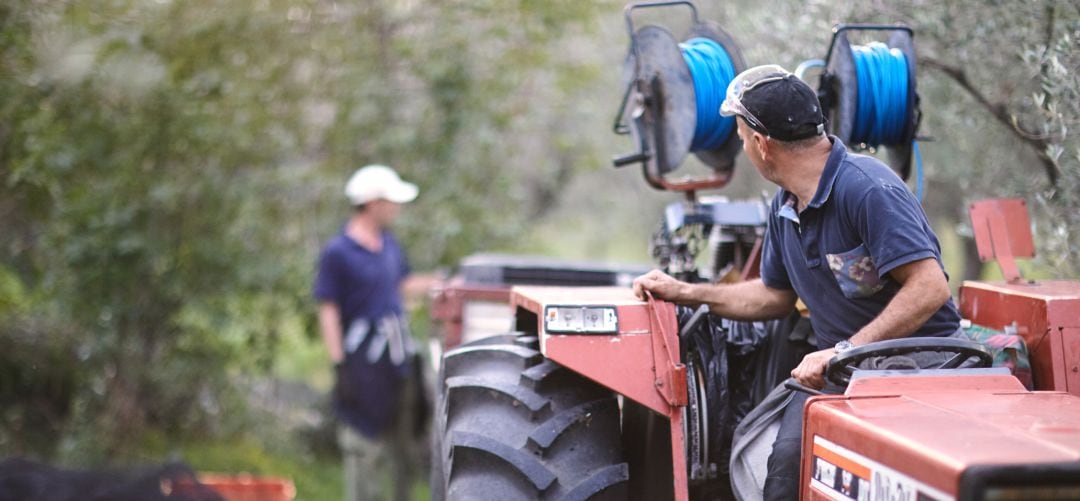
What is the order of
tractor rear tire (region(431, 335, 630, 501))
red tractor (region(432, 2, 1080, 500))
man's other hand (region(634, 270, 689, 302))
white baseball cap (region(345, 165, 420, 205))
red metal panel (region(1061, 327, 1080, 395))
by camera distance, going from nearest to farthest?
red tractor (region(432, 2, 1080, 500))
tractor rear tire (region(431, 335, 630, 501))
red metal panel (region(1061, 327, 1080, 395))
man's other hand (region(634, 270, 689, 302))
white baseball cap (region(345, 165, 420, 205))

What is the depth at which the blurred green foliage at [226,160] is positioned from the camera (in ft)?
25.1

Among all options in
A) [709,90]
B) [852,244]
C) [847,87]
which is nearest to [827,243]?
[852,244]

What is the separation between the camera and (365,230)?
7.94m

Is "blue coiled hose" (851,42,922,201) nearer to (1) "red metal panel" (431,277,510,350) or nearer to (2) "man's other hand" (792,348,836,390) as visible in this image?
(2) "man's other hand" (792,348,836,390)

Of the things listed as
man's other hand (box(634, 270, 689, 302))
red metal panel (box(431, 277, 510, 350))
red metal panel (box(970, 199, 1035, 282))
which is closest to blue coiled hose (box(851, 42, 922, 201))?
red metal panel (box(970, 199, 1035, 282))

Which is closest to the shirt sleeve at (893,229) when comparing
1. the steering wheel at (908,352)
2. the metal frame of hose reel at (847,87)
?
the steering wheel at (908,352)

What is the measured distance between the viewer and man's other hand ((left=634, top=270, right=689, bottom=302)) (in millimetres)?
3959

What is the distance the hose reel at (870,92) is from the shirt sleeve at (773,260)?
0.84m

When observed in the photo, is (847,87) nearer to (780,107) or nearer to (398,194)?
(780,107)

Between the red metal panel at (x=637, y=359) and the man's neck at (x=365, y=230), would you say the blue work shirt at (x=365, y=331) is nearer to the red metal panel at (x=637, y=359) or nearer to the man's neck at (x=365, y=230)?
the man's neck at (x=365, y=230)

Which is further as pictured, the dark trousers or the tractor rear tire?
the tractor rear tire

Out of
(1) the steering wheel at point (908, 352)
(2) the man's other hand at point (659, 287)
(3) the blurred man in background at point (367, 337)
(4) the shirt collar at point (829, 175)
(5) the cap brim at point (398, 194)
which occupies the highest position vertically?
(4) the shirt collar at point (829, 175)

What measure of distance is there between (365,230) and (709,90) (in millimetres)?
3624

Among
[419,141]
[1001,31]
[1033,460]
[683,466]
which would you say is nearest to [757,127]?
[683,466]
